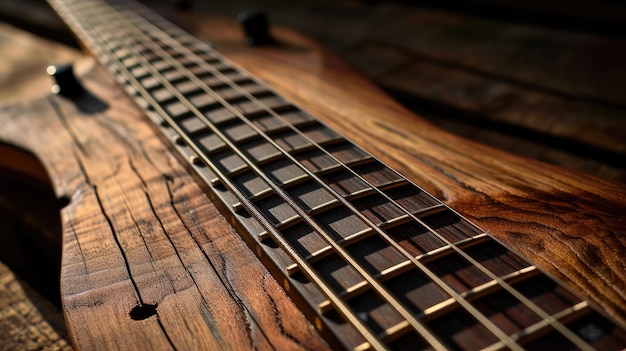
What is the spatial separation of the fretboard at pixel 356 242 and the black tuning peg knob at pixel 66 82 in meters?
0.37

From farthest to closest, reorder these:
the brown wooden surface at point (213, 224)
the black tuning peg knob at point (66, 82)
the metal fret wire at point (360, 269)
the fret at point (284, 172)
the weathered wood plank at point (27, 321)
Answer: the black tuning peg knob at point (66, 82)
the weathered wood plank at point (27, 321)
the fret at point (284, 172)
the brown wooden surface at point (213, 224)
the metal fret wire at point (360, 269)

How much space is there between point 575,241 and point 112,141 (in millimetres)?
1094

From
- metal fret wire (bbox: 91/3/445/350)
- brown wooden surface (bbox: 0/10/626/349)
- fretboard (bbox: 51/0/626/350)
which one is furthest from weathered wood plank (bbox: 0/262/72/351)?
metal fret wire (bbox: 91/3/445/350)

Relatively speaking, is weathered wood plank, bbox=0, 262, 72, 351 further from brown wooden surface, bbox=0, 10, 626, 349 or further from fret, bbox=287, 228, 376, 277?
fret, bbox=287, 228, 376, 277

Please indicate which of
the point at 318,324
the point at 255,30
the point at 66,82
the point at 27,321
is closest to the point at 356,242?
the point at 318,324

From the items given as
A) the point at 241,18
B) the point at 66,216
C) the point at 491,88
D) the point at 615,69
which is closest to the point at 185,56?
the point at 241,18

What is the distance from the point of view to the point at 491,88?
180cm

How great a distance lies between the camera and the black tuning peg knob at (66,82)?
1536 mm

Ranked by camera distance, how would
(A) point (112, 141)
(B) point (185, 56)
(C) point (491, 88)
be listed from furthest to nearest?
(C) point (491, 88), (B) point (185, 56), (A) point (112, 141)

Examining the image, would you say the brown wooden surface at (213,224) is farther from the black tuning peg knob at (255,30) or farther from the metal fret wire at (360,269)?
the black tuning peg knob at (255,30)

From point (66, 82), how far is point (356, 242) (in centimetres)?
124

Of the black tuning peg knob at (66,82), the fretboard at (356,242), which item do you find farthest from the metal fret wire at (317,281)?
the black tuning peg knob at (66,82)

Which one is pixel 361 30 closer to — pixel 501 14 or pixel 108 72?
pixel 501 14

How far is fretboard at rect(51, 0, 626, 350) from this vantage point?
61 cm
